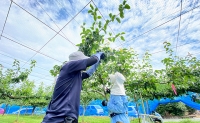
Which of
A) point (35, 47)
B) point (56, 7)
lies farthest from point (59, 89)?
point (35, 47)

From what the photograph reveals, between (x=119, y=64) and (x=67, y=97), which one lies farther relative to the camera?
(x=119, y=64)

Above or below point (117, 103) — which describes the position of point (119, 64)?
above

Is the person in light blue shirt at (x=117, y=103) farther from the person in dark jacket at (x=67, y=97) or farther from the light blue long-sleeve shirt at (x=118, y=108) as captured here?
the person in dark jacket at (x=67, y=97)

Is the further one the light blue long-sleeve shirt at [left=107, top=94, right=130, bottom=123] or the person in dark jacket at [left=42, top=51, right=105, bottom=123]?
the light blue long-sleeve shirt at [left=107, top=94, right=130, bottom=123]

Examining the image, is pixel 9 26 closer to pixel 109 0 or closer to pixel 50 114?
pixel 109 0

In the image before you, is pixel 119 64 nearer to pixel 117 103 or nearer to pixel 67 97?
pixel 117 103

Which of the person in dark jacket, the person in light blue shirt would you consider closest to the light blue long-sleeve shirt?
the person in light blue shirt

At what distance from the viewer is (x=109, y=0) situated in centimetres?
257

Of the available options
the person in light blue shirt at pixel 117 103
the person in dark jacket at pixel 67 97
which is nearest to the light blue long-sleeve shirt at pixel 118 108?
the person in light blue shirt at pixel 117 103

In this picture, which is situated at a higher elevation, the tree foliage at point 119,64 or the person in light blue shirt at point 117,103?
the tree foliage at point 119,64

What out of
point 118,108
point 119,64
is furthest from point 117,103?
point 119,64

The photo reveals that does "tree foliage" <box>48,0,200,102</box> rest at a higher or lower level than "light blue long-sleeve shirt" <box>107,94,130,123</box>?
higher

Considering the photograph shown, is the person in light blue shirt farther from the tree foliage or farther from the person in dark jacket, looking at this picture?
the person in dark jacket

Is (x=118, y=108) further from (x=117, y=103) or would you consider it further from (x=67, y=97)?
(x=67, y=97)
